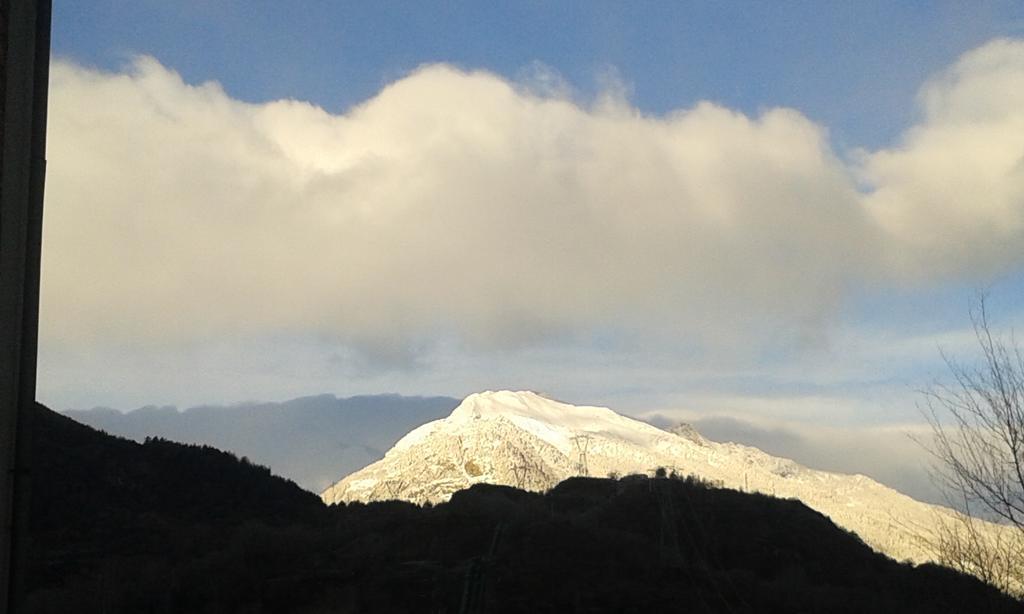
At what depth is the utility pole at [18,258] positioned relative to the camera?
634 centimetres

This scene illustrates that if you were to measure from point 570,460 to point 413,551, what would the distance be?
78058mm

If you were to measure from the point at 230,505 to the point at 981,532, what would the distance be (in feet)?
71.4

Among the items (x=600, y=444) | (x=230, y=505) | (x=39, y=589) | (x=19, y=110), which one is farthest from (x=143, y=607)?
(x=600, y=444)

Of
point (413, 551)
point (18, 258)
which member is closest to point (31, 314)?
point (18, 258)

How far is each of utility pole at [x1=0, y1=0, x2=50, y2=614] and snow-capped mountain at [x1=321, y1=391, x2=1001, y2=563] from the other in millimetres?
54608

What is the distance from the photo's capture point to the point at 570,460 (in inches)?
3809

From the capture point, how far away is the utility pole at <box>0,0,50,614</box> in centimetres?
634

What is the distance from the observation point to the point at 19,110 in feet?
21.4

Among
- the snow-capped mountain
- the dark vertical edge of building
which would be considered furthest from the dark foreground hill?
the snow-capped mountain

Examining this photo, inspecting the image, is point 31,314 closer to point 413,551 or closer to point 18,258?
point 18,258

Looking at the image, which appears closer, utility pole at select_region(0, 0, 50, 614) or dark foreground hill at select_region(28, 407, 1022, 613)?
utility pole at select_region(0, 0, 50, 614)

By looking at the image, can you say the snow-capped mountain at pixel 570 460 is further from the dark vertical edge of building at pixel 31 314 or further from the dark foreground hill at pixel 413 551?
the dark vertical edge of building at pixel 31 314

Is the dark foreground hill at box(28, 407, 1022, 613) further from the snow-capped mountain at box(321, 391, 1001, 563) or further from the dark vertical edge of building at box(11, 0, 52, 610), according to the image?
the snow-capped mountain at box(321, 391, 1001, 563)

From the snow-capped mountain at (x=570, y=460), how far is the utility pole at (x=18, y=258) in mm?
54608
